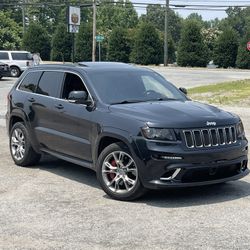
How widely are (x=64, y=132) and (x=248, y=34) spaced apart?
48952 mm

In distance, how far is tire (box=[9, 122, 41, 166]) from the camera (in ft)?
27.9

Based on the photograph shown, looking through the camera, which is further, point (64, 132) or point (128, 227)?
point (64, 132)

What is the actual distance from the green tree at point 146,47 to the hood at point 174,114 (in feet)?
172

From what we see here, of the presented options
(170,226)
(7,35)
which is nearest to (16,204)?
(170,226)

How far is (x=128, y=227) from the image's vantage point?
18.4 feet

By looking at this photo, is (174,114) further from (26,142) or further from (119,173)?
(26,142)

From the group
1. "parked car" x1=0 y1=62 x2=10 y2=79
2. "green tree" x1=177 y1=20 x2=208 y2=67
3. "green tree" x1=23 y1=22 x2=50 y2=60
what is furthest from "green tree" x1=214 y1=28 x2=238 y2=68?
"parked car" x1=0 y1=62 x2=10 y2=79

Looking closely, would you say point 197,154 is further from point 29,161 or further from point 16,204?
point 29,161

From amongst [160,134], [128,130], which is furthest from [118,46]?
[160,134]

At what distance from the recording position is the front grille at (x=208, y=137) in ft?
20.8

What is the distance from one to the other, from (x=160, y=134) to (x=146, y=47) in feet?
176

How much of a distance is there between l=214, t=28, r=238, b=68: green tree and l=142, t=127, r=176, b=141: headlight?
169ft

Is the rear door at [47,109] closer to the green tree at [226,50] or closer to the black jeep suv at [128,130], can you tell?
the black jeep suv at [128,130]

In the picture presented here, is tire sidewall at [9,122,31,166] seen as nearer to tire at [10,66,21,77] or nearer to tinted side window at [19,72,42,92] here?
tinted side window at [19,72,42,92]
